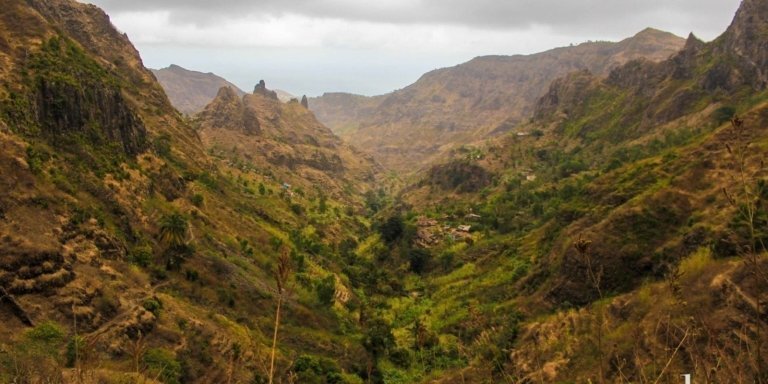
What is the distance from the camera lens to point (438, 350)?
58344 mm

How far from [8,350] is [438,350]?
3926 cm

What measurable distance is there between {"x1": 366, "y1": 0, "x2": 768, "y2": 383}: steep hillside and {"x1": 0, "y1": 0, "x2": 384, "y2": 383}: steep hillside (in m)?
12.0

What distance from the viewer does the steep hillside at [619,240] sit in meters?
9.45

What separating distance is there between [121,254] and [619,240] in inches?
1750

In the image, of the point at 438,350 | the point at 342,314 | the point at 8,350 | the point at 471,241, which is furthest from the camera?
the point at 471,241

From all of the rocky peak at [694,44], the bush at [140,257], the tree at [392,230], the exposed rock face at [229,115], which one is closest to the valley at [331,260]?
the bush at [140,257]

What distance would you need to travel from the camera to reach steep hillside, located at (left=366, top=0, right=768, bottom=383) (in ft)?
31.0

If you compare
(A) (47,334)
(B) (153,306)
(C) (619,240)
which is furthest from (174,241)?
(C) (619,240)

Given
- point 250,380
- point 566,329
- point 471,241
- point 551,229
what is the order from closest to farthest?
point 250,380, point 566,329, point 551,229, point 471,241

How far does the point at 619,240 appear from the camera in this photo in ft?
168

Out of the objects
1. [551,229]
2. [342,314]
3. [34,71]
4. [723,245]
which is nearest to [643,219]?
[723,245]

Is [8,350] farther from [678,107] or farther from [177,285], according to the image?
[678,107]

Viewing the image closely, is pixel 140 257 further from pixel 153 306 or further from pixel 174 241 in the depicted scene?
pixel 153 306

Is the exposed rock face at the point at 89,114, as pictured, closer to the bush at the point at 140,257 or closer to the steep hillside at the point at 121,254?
the steep hillside at the point at 121,254
